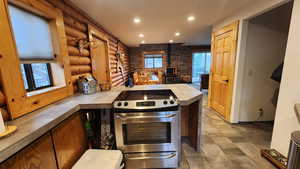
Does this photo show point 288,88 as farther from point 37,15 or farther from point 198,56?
point 198,56

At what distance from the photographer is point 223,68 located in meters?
2.87

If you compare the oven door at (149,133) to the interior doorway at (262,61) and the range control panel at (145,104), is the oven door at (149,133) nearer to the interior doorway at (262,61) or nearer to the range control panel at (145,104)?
the range control panel at (145,104)

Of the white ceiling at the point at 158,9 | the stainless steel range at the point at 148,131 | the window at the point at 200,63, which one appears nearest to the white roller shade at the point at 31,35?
the white ceiling at the point at 158,9

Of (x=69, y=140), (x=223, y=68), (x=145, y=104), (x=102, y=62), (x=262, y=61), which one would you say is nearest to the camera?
(x=69, y=140)

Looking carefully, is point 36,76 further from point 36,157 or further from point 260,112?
point 260,112

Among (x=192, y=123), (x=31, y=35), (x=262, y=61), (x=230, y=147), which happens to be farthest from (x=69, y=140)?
(x=262, y=61)

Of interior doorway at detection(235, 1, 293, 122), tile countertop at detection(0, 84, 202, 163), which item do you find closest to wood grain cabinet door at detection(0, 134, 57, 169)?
tile countertop at detection(0, 84, 202, 163)

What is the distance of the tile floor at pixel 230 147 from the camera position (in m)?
1.65

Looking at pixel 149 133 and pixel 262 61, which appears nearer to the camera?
pixel 149 133

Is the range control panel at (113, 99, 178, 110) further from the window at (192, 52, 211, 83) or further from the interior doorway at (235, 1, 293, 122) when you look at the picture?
the window at (192, 52, 211, 83)

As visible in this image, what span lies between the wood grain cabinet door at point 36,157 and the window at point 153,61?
6952 millimetres

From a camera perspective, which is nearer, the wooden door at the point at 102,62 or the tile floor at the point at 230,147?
the tile floor at the point at 230,147

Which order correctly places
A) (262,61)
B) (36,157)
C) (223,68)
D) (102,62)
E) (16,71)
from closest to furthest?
(36,157)
(16,71)
(262,61)
(223,68)
(102,62)

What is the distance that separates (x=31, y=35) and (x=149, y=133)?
1717mm
